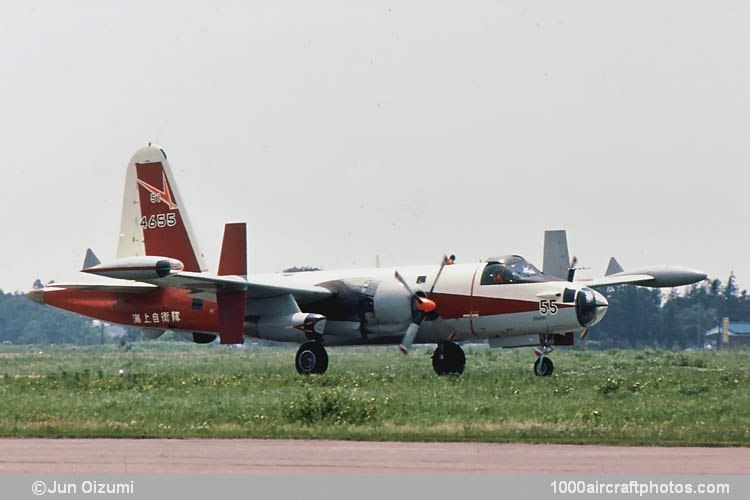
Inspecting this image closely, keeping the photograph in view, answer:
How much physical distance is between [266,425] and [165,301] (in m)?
18.3

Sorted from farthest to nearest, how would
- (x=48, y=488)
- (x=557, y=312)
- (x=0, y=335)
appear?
(x=0, y=335) < (x=557, y=312) < (x=48, y=488)

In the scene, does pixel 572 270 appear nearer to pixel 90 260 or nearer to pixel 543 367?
pixel 543 367

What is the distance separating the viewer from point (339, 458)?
19.3 m

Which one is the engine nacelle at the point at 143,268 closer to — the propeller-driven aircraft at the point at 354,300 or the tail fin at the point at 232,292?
the propeller-driven aircraft at the point at 354,300

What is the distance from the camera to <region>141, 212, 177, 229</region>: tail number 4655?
4428 cm

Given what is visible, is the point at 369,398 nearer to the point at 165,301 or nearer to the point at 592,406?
the point at 592,406

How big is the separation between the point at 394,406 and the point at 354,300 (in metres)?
12.3

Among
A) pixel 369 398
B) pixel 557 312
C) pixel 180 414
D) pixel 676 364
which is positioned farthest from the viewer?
pixel 676 364

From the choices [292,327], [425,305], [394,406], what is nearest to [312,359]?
[292,327]

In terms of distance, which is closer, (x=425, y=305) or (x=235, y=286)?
(x=235, y=286)

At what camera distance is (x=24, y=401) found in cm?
3034

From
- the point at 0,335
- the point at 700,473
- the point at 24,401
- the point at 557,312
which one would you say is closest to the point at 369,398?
the point at 24,401

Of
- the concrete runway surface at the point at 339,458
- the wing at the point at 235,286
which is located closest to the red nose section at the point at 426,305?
the wing at the point at 235,286

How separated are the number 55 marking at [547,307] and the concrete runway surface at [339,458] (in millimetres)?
16240
